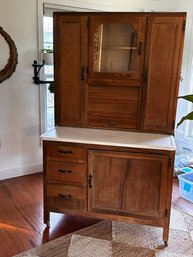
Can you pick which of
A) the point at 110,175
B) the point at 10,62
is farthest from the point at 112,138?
the point at 10,62

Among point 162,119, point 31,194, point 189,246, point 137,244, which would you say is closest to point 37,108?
point 31,194

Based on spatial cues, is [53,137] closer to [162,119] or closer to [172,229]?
[162,119]

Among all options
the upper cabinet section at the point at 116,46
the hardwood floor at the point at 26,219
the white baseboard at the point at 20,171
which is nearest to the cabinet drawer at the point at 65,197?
the hardwood floor at the point at 26,219

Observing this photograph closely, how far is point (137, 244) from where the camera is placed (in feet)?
6.61

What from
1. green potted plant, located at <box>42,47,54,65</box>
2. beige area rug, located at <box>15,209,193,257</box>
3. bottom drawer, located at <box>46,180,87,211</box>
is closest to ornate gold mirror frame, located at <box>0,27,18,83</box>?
green potted plant, located at <box>42,47,54,65</box>

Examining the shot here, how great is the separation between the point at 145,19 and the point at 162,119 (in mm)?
799

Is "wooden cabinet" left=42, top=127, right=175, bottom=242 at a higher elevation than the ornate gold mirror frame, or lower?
lower

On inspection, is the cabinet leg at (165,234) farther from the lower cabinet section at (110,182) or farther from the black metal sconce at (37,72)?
the black metal sconce at (37,72)

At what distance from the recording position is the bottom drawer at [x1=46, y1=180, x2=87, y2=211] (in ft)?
6.88

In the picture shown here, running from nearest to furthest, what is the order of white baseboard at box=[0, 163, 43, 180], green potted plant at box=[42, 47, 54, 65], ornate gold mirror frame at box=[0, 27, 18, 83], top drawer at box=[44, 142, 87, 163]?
1. top drawer at box=[44, 142, 87, 163]
2. ornate gold mirror frame at box=[0, 27, 18, 83]
3. green potted plant at box=[42, 47, 54, 65]
4. white baseboard at box=[0, 163, 43, 180]

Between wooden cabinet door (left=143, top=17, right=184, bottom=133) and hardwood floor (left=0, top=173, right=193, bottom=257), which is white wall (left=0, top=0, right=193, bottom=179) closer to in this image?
hardwood floor (left=0, top=173, right=193, bottom=257)

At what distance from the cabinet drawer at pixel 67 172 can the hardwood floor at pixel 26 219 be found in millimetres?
449

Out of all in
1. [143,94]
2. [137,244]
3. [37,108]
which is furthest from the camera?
[37,108]

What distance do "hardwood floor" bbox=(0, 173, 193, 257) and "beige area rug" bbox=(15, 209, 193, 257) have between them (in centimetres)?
10
